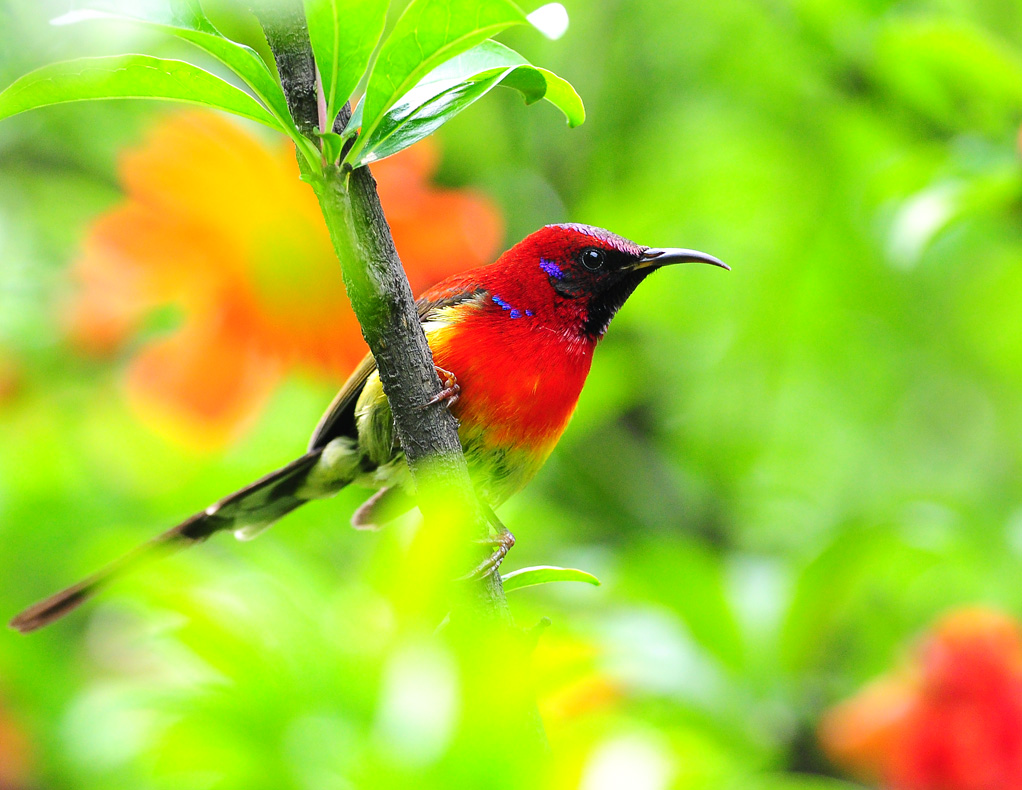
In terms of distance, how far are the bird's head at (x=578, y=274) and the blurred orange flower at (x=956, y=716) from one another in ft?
A: 4.82

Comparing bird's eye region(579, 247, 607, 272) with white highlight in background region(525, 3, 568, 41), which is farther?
bird's eye region(579, 247, 607, 272)

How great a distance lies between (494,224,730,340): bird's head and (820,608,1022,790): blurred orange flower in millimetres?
1469

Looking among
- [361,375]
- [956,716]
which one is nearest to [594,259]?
[361,375]

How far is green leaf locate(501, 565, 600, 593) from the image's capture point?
151 centimetres

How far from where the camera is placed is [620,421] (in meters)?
4.60

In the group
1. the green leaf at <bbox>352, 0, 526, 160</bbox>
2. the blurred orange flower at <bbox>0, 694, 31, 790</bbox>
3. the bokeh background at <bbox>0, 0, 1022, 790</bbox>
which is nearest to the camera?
the green leaf at <bbox>352, 0, 526, 160</bbox>

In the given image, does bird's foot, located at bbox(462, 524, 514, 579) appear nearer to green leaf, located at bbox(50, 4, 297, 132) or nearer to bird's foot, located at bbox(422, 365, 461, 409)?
bird's foot, located at bbox(422, 365, 461, 409)

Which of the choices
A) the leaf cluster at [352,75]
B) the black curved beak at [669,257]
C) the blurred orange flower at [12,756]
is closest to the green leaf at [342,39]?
the leaf cluster at [352,75]

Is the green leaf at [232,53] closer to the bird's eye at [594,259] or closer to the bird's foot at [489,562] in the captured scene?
the bird's foot at [489,562]

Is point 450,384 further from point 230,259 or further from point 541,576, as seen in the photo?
point 230,259

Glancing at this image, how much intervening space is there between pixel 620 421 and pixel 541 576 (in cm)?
308

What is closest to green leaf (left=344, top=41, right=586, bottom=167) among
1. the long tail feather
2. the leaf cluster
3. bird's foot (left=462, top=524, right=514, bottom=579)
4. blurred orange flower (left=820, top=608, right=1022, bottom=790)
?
the leaf cluster

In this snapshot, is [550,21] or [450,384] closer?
[550,21]

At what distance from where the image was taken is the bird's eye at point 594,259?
7.88 ft
